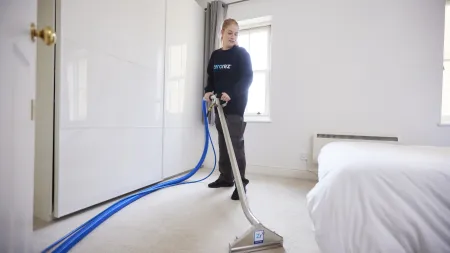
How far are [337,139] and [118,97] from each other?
2.28m

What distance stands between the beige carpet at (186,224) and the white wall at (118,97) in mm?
225

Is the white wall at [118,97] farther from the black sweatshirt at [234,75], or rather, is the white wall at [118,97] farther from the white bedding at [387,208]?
the white bedding at [387,208]

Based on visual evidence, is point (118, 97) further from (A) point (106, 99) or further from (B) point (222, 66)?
(B) point (222, 66)

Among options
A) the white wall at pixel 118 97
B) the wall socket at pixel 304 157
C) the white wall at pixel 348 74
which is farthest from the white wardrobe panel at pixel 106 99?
the wall socket at pixel 304 157

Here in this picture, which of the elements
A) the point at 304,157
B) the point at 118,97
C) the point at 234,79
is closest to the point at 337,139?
the point at 304,157

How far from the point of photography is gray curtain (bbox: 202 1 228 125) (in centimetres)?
285

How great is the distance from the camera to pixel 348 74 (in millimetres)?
2389

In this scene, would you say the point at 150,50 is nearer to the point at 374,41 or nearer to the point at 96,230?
the point at 96,230

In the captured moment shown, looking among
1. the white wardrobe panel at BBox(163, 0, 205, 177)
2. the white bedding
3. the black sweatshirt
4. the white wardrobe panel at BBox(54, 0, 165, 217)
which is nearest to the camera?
the white bedding

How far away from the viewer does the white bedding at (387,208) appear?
60cm

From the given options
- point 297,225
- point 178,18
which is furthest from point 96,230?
point 178,18

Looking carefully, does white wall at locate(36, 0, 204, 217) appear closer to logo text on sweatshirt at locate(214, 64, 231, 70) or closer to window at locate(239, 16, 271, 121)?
logo text on sweatshirt at locate(214, 64, 231, 70)

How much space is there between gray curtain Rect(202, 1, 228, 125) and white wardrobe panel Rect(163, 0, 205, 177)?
10 centimetres

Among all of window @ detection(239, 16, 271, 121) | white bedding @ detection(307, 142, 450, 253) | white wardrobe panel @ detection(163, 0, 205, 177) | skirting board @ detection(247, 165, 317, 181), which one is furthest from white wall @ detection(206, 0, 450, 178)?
white bedding @ detection(307, 142, 450, 253)
